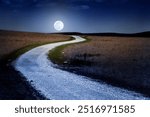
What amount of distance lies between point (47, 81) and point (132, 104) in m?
5.95

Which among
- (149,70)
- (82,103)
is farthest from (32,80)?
(149,70)

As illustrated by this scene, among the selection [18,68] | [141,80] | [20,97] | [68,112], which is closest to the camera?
[68,112]

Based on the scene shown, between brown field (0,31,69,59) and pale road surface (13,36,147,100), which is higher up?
brown field (0,31,69,59)

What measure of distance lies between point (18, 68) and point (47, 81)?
16.0ft

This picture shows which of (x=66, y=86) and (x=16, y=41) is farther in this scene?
(x=16, y=41)

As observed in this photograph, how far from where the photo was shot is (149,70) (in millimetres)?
21203

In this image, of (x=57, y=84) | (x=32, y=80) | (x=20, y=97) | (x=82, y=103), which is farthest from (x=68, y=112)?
(x=32, y=80)

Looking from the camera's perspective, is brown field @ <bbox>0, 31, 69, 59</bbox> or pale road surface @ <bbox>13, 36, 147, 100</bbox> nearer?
pale road surface @ <bbox>13, 36, 147, 100</bbox>

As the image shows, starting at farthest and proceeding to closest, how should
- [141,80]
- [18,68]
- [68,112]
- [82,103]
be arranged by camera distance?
[18,68] → [141,80] → [82,103] → [68,112]

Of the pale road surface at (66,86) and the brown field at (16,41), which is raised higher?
the brown field at (16,41)

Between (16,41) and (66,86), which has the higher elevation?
(16,41)

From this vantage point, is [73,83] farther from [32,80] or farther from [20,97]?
[20,97]

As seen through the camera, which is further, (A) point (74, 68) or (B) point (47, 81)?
(A) point (74, 68)

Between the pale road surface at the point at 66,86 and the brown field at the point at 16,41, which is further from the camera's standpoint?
the brown field at the point at 16,41
